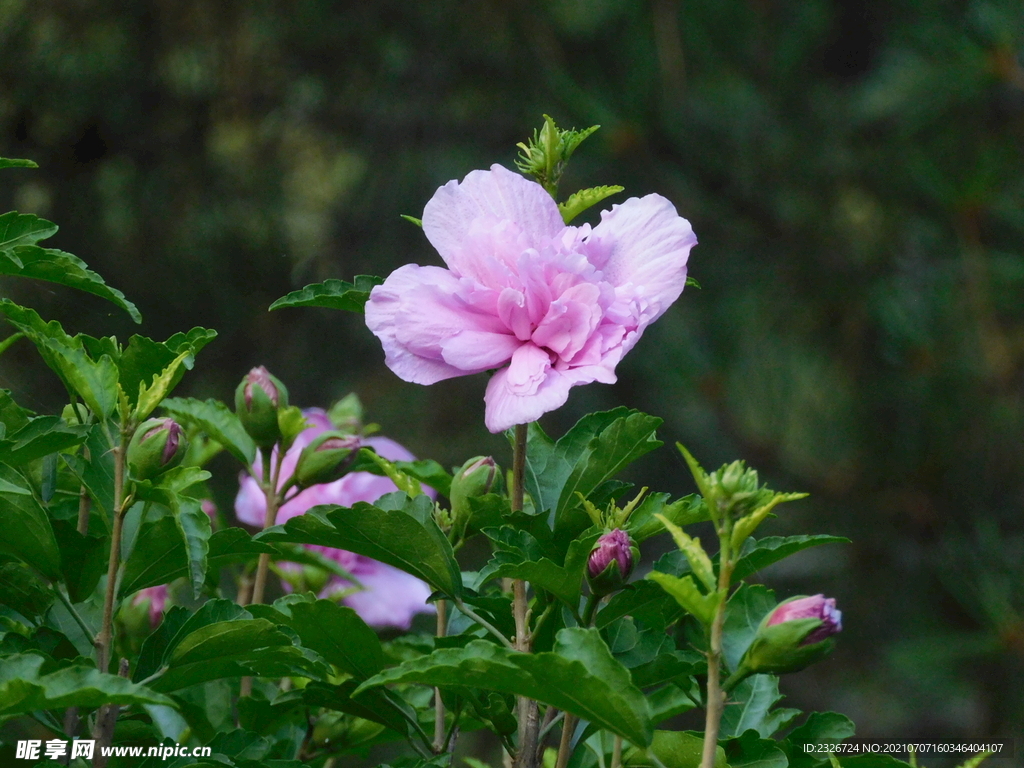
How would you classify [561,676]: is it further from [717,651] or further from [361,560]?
[361,560]

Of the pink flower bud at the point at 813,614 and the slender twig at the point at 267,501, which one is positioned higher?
the slender twig at the point at 267,501

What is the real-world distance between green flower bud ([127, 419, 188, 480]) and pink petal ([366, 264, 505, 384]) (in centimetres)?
8

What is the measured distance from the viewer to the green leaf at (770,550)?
389 mm

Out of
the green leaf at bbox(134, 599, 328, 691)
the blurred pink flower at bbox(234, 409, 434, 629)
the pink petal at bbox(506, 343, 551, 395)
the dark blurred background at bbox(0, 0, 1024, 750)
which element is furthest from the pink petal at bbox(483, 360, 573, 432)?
the dark blurred background at bbox(0, 0, 1024, 750)

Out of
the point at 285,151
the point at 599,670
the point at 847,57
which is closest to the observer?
the point at 599,670

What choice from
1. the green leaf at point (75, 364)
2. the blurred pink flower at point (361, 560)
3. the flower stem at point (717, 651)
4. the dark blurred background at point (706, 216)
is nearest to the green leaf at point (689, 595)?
the flower stem at point (717, 651)

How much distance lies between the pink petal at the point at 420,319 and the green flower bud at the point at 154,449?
82mm

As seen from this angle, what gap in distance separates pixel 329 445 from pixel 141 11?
1.63 metres

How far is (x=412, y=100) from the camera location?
6.97 feet

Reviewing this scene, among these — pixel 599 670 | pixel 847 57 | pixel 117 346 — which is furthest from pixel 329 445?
pixel 847 57

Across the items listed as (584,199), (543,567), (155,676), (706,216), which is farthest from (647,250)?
(706,216)

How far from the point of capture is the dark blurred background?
191 cm

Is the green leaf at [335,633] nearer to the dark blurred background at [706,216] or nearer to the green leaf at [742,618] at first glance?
the green leaf at [742,618]

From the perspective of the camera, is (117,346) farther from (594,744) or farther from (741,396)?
(741,396)
